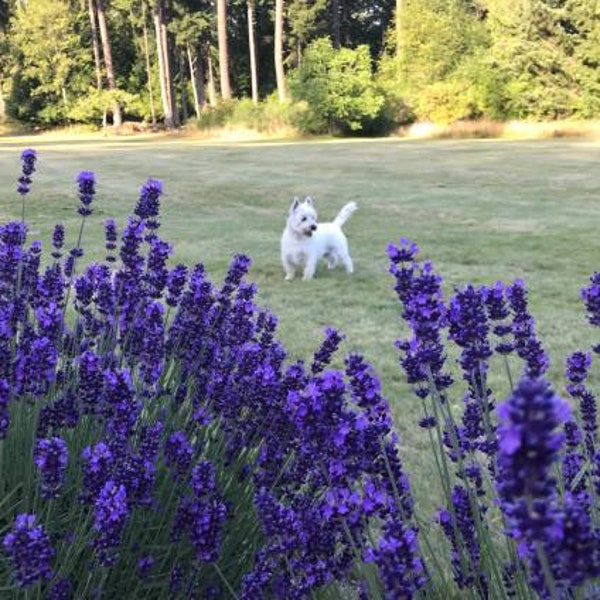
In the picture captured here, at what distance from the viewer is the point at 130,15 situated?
5684cm

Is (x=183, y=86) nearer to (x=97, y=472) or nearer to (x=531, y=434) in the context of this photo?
(x=97, y=472)

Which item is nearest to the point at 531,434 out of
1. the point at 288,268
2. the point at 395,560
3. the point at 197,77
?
the point at 395,560

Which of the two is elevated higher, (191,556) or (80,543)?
(80,543)

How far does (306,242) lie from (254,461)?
20.6 feet

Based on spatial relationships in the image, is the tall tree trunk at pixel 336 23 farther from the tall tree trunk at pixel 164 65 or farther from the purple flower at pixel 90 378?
the purple flower at pixel 90 378

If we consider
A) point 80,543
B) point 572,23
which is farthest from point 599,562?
point 572,23

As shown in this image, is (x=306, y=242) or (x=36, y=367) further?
(x=306, y=242)

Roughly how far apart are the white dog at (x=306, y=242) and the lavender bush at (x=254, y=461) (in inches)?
212

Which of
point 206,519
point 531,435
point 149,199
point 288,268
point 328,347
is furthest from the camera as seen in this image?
point 288,268

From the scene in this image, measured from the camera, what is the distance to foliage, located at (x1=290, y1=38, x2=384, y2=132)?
4166 cm

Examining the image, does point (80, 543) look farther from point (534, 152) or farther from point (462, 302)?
point (534, 152)

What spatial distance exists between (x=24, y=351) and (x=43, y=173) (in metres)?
20.2

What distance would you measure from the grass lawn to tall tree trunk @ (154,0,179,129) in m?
24.8

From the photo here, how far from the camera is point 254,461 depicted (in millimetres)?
2594
